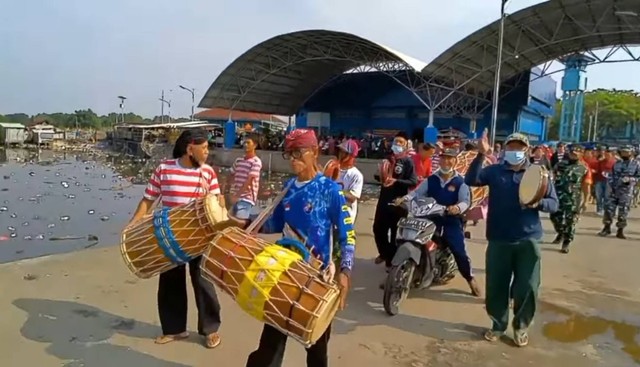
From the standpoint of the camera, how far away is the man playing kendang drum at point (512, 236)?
388 cm

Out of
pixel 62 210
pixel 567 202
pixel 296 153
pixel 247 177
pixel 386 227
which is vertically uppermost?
pixel 296 153

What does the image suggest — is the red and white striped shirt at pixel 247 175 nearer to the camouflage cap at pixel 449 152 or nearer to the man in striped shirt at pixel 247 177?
the man in striped shirt at pixel 247 177

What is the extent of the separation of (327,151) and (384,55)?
5.36m

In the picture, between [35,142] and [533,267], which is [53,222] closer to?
[533,267]

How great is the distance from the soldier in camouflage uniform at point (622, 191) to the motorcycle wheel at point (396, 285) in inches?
238

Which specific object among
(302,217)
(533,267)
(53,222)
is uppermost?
(302,217)

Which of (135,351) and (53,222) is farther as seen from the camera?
(53,222)

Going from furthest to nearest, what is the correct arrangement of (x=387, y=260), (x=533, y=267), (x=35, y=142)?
1. (x=35, y=142)
2. (x=387, y=260)
3. (x=533, y=267)

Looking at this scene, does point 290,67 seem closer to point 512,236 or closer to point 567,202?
point 567,202

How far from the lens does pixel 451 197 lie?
15.7 ft

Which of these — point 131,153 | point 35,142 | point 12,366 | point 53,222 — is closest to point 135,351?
point 12,366

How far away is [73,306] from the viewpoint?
14.7 ft

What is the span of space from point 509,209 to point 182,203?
2.34 meters

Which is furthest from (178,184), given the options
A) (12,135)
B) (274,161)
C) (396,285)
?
(12,135)
